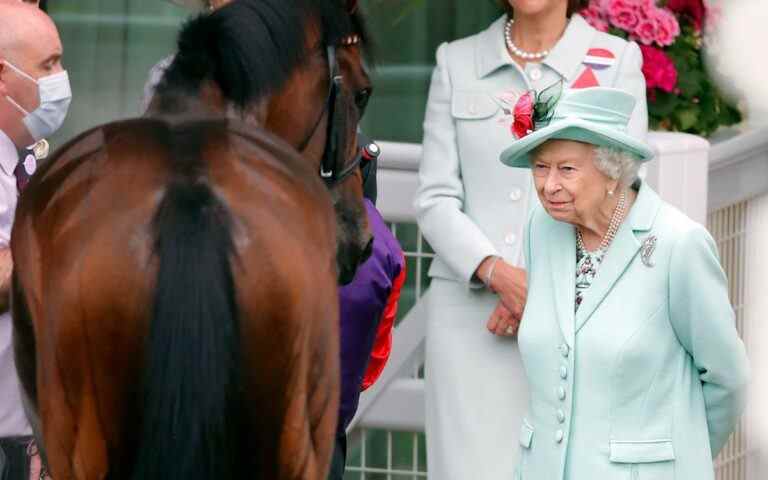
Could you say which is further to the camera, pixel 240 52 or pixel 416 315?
pixel 416 315

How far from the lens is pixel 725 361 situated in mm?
4082

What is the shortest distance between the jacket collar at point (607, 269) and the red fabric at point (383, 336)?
0.51m

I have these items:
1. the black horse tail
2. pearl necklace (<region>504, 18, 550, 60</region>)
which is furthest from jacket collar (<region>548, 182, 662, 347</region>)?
pearl necklace (<region>504, 18, 550, 60</region>)

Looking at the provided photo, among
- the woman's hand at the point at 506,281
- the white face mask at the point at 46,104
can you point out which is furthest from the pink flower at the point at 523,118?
the white face mask at the point at 46,104

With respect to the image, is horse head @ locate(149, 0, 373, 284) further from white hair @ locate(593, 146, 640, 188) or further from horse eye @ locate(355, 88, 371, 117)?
white hair @ locate(593, 146, 640, 188)

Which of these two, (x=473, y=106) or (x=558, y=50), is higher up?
(x=558, y=50)

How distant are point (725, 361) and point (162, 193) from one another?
1.46 metres

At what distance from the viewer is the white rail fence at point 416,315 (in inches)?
239

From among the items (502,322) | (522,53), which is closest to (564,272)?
(502,322)

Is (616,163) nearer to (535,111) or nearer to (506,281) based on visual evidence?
(535,111)

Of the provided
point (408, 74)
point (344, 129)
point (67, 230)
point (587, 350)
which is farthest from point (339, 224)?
point (408, 74)

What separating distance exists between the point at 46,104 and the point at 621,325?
172 cm

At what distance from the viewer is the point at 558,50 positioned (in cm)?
535

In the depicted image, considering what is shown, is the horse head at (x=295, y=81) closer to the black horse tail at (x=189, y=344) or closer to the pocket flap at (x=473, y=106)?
the black horse tail at (x=189, y=344)
